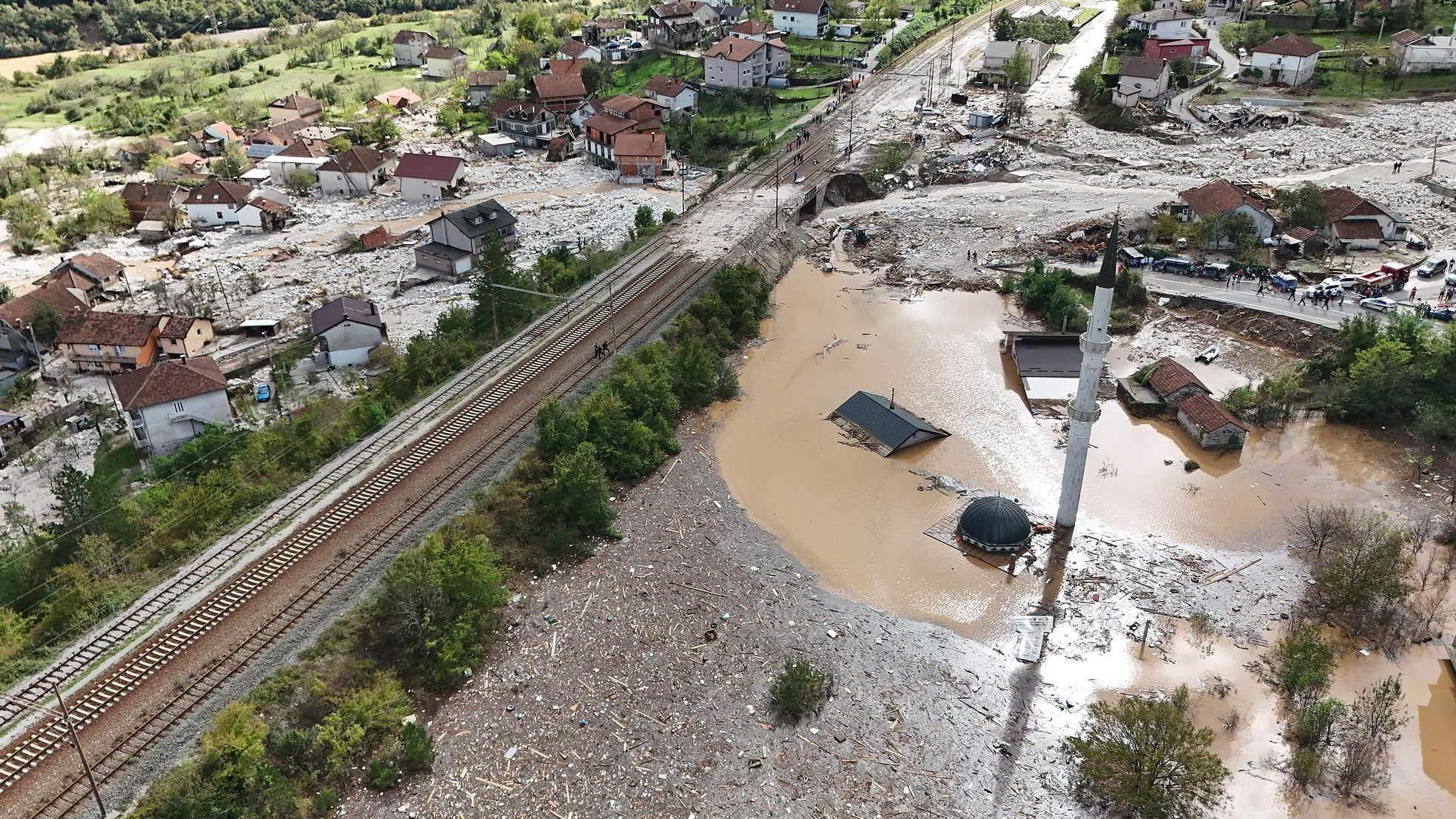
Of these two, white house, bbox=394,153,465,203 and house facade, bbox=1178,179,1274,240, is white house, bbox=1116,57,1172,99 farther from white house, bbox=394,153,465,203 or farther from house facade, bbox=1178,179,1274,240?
white house, bbox=394,153,465,203

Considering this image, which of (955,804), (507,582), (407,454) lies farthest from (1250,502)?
(407,454)

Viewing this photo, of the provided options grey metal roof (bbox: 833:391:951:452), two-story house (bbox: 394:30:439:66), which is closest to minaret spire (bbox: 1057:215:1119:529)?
grey metal roof (bbox: 833:391:951:452)

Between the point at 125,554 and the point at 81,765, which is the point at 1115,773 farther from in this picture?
the point at 125,554

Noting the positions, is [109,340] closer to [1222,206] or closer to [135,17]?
[1222,206]

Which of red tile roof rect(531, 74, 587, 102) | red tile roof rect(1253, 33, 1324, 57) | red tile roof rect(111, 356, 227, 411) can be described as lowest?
red tile roof rect(111, 356, 227, 411)

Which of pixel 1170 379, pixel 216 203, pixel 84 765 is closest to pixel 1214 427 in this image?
pixel 1170 379

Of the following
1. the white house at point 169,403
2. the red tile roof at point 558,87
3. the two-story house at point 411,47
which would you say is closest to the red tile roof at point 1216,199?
the white house at point 169,403
